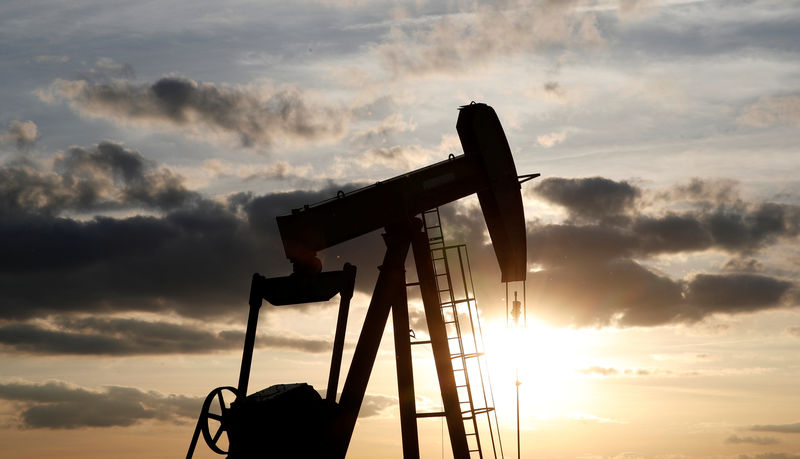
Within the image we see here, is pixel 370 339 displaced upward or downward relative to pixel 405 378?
upward

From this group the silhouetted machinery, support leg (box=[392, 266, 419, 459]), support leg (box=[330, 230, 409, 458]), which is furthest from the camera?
support leg (box=[392, 266, 419, 459])

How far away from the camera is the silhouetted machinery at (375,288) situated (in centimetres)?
1423

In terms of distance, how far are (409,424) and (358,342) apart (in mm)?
1963

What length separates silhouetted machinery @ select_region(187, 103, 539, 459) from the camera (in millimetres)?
14234

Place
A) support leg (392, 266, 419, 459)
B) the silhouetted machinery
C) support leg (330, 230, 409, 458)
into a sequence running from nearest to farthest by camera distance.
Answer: the silhouetted machinery, support leg (330, 230, 409, 458), support leg (392, 266, 419, 459)

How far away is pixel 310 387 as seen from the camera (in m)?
14.6

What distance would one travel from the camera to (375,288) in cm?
1702

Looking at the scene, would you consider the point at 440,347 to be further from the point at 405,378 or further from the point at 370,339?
the point at 370,339

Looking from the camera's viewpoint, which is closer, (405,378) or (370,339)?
(370,339)

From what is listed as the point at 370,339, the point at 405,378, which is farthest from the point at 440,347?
the point at 370,339

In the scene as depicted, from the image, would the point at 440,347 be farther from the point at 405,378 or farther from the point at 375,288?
the point at 375,288

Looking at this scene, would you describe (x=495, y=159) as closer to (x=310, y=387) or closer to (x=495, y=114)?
(x=495, y=114)

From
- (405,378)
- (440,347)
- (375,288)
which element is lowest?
(405,378)

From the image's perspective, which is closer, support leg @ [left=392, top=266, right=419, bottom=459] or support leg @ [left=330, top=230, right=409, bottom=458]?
support leg @ [left=330, top=230, right=409, bottom=458]
